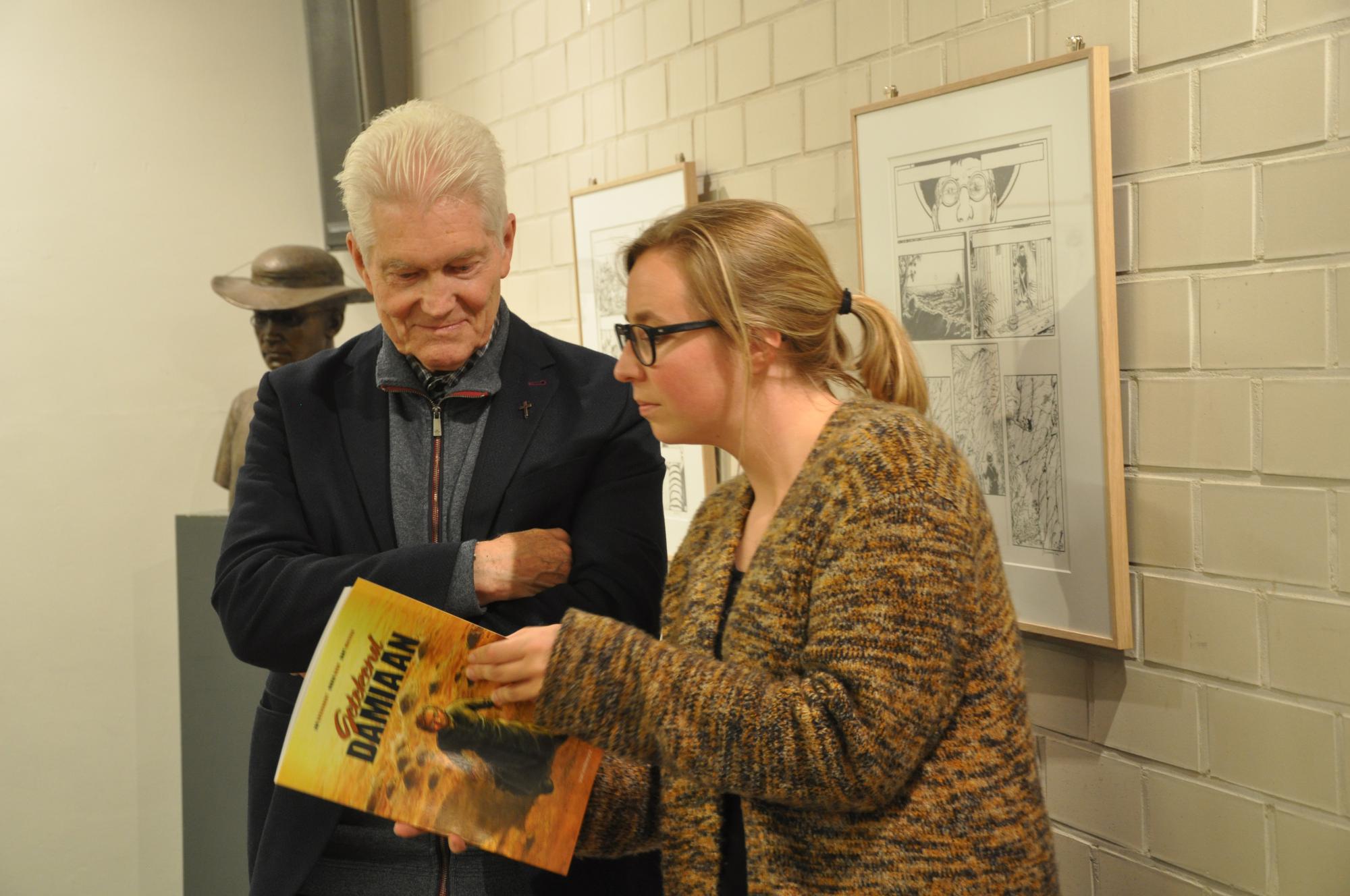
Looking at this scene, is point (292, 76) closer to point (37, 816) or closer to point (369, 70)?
point (369, 70)

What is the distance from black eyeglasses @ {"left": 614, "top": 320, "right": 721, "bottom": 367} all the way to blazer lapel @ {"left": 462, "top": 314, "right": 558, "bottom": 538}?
0.33m

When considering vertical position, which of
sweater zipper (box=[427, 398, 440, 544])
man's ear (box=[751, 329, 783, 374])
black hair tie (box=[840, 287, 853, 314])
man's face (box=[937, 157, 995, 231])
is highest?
man's face (box=[937, 157, 995, 231])

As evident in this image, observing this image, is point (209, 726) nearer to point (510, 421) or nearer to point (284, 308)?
point (284, 308)

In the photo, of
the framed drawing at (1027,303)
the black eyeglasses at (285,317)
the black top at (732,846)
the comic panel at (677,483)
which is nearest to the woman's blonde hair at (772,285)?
the black top at (732,846)

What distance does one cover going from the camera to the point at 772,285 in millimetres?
1313

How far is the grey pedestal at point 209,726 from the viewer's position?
3.42 m

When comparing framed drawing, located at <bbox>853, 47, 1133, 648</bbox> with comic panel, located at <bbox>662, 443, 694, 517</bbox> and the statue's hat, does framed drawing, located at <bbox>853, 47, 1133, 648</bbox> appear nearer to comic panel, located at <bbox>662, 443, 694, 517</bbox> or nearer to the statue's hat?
comic panel, located at <bbox>662, 443, 694, 517</bbox>

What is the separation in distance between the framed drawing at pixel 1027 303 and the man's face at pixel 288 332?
2116 mm

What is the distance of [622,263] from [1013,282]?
1.21 m

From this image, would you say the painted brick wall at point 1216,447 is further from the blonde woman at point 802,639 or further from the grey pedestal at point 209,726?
the grey pedestal at point 209,726

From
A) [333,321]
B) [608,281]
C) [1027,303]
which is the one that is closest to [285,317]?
[333,321]

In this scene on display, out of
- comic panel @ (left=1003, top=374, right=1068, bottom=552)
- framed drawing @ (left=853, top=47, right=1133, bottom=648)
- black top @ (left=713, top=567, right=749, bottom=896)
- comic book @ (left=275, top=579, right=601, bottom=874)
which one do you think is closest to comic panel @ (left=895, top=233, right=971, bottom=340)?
framed drawing @ (left=853, top=47, right=1133, bottom=648)

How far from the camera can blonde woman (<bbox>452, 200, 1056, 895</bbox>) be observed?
1081 mm

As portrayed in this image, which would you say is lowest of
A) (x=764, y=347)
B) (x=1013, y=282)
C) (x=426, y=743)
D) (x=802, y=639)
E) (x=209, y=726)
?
(x=209, y=726)
